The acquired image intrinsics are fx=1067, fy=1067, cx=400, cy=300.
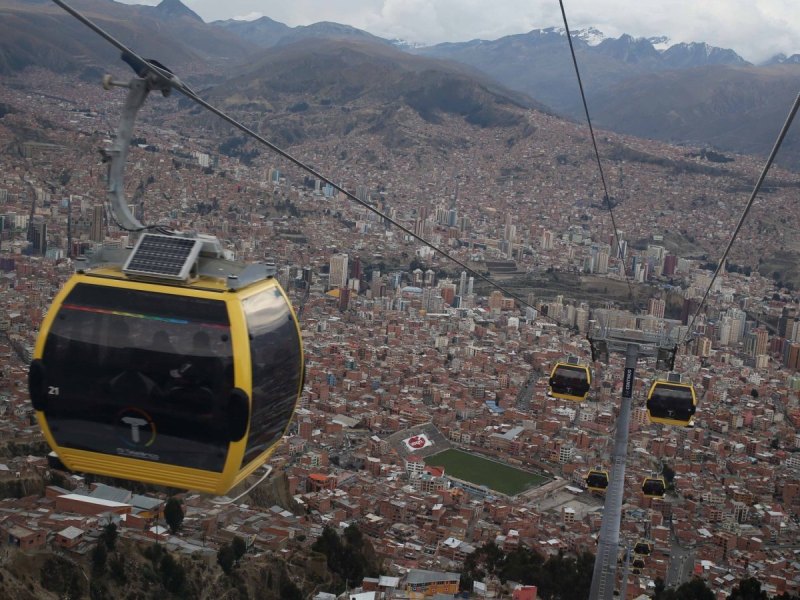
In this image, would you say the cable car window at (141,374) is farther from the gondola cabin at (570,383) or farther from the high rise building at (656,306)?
the high rise building at (656,306)

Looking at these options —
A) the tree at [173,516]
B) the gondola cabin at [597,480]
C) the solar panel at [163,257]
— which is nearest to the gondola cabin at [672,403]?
the gondola cabin at [597,480]

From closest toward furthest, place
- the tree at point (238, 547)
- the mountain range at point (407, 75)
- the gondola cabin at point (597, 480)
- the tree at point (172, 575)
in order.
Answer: the gondola cabin at point (597, 480), the tree at point (172, 575), the tree at point (238, 547), the mountain range at point (407, 75)

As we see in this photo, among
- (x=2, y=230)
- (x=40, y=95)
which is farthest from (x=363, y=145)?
(x=2, y=230)

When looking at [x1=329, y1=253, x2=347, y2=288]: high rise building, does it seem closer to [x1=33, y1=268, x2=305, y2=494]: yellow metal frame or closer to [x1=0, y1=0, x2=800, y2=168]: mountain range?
[x1=0, y1=0, x2=800, y2=168]: mountain range

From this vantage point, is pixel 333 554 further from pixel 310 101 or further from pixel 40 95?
pixel 310 101

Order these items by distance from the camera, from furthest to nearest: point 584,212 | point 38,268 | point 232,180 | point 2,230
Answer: point 584,212
point 232,180
point 2,230
point 38,268

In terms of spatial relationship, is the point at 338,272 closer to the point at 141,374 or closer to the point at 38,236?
the point at 38,236

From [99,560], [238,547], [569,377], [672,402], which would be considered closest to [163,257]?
[569,377]

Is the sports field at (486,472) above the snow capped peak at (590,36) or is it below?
below
